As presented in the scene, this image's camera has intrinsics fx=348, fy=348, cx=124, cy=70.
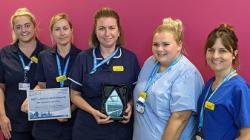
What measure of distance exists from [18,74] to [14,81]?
66 mm

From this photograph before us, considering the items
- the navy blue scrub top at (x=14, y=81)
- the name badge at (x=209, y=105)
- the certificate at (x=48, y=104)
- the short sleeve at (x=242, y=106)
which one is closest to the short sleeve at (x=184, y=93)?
the name badge at (x=209, y=105)

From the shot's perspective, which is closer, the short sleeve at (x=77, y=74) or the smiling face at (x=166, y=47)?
the smiling face at (x=166, y=47)

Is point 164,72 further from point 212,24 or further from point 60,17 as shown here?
point 60,17

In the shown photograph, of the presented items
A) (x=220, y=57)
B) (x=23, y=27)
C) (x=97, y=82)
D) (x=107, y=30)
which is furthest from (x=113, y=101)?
(x=23, y=27)

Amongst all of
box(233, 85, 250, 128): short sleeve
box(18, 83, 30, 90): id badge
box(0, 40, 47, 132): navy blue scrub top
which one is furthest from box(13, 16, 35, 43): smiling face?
box(233, 85, 250, 128): short sleeve

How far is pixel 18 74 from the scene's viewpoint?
Answer: 8.87 feet

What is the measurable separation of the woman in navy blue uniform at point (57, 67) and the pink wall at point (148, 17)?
33 cm

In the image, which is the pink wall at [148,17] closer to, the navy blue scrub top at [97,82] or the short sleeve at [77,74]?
the navy blue scrub top at [97,82]

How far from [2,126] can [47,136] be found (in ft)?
1.44

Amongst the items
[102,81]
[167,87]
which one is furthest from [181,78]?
[102,81]

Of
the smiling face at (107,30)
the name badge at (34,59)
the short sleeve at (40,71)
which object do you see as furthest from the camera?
the name badge at (34,59)

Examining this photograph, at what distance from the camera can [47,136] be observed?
260 cm

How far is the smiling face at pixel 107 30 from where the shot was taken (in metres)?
2.33

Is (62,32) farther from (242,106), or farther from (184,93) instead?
(242,106)
